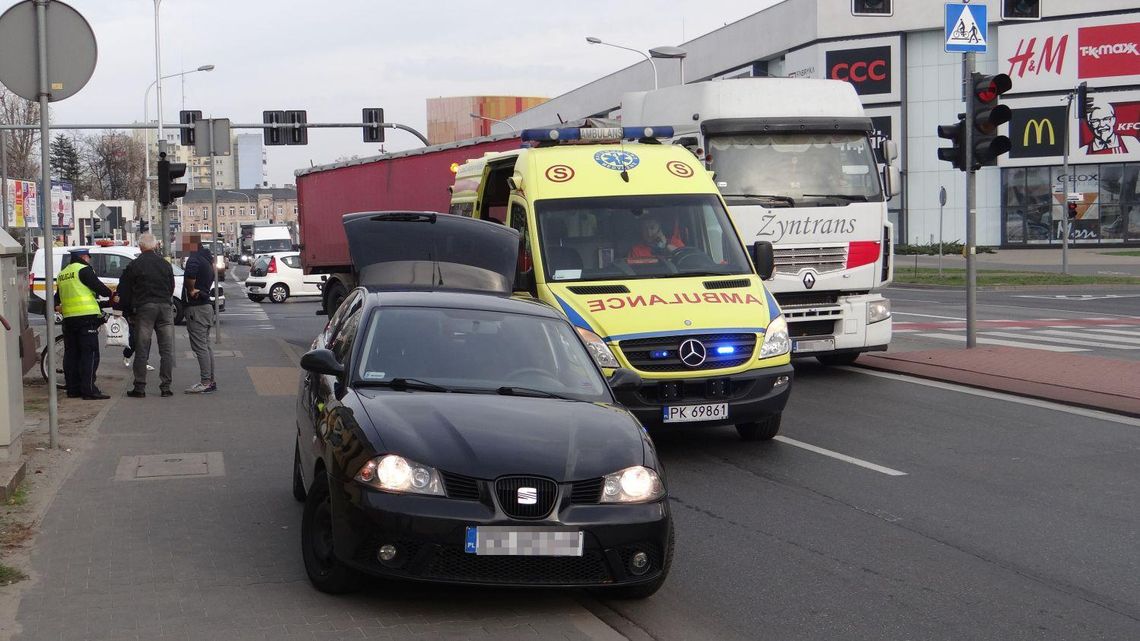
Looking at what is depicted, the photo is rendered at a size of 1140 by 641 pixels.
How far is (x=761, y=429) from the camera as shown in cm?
1080

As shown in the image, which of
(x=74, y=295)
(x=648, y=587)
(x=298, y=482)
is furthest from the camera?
(x=74, y=295)

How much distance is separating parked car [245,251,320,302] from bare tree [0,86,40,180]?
20464 mm

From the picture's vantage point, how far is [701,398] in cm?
1009

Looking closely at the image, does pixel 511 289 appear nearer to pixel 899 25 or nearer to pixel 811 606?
pixel 811 606

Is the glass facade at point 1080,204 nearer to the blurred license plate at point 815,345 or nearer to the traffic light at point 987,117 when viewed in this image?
the traffic light at point 987,117

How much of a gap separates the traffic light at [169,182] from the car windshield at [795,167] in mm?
8677

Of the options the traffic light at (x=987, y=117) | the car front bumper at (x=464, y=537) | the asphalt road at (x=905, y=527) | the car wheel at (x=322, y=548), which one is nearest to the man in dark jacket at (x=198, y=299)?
the asphalt road at (x=905, y=527)

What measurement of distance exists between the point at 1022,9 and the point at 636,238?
22.9ft

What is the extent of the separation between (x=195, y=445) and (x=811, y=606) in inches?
252

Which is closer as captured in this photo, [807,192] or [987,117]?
[807,192]

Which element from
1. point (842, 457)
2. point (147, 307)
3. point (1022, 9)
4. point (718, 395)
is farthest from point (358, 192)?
point (842, 457)

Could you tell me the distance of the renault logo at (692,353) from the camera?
398 inches

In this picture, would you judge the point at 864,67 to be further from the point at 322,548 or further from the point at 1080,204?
the point at 322,548

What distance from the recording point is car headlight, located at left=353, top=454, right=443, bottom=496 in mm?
5781
